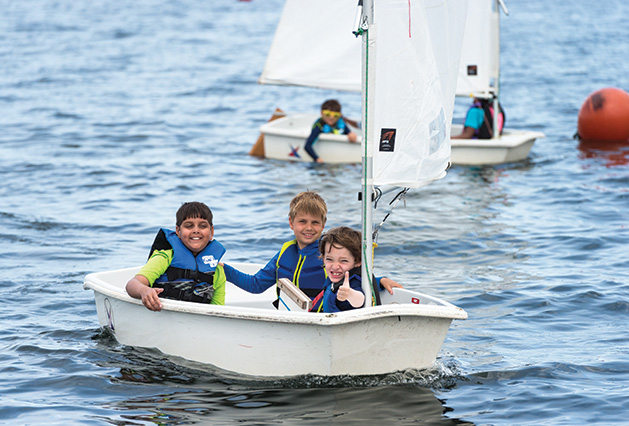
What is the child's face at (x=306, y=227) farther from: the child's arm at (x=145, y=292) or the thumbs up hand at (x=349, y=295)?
the child's arm at (x=145, y=292)

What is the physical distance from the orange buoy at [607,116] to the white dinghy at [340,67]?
197cm

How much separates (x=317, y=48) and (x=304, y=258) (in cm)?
775

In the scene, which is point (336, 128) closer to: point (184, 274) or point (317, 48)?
point (317, 48)

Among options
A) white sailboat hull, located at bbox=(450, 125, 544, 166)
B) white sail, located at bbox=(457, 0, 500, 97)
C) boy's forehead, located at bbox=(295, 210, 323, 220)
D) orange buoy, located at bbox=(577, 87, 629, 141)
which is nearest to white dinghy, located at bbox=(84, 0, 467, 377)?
boy's forehead, located at bbox=(295, 210, 323, 220)

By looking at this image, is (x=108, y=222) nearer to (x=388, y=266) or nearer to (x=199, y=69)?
(x=388, y=266)

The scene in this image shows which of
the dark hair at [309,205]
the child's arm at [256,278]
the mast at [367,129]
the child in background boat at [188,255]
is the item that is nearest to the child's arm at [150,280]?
the child in background boat at [188,255]

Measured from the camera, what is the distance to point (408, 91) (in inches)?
212

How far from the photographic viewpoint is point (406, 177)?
543 cm

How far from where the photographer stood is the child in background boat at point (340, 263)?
5426 mm

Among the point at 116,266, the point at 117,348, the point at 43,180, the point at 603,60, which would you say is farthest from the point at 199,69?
the point at 117,348

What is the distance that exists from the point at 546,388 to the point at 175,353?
2300 mm

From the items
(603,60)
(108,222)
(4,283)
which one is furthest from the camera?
(603,60)

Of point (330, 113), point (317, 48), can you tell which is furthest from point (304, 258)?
point (317, 48)

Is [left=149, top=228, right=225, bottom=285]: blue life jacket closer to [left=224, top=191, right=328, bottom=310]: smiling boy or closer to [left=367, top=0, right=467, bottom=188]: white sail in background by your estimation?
[left=224, top=191, right=328, bottom=310]: smiling boy
